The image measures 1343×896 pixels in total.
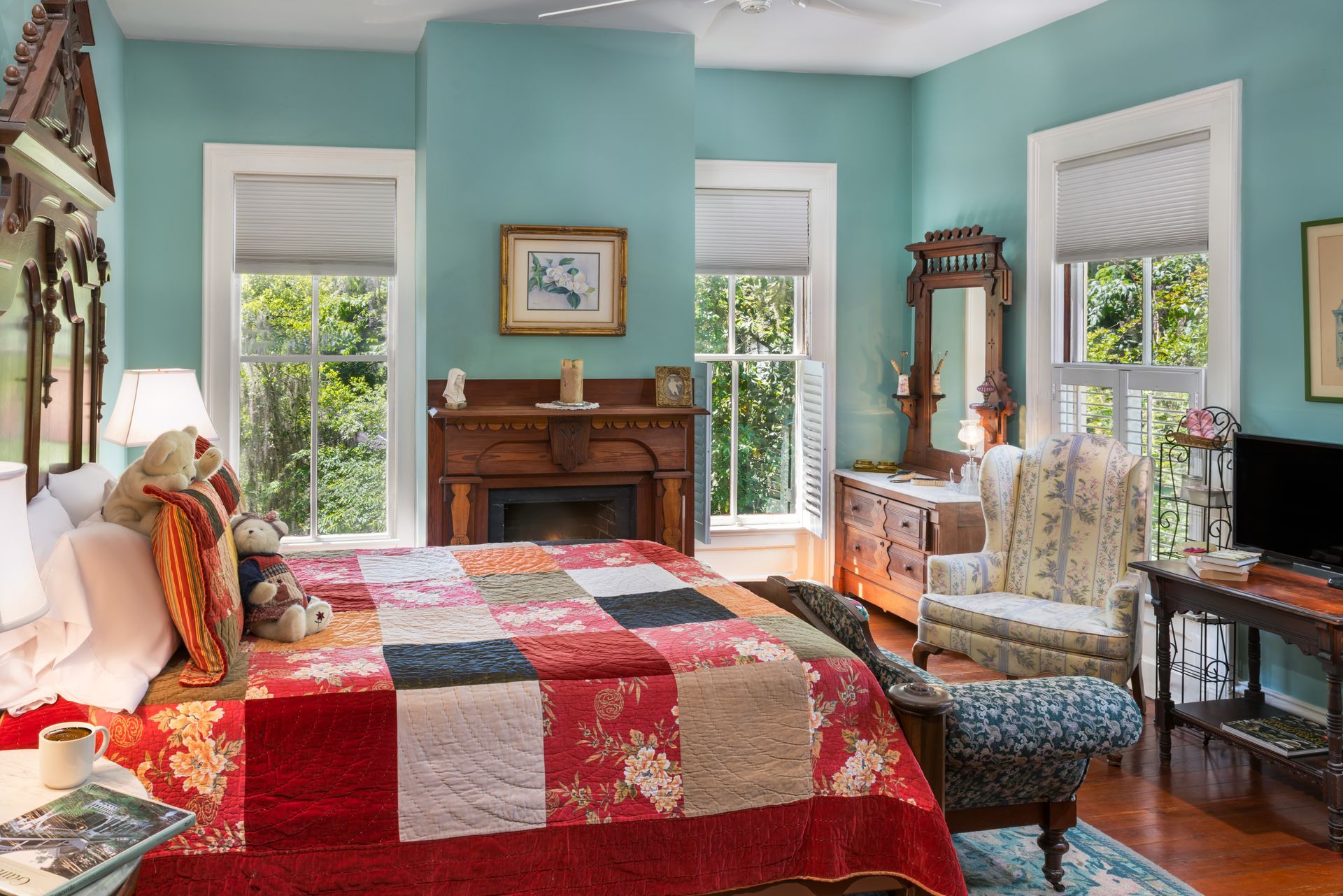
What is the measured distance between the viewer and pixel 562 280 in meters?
5.15

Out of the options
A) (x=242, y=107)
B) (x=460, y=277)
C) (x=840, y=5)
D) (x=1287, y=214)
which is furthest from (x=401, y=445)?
(x=1287, y=214)

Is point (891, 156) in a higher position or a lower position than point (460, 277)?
higher

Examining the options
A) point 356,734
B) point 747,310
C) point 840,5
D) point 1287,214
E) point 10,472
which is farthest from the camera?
point 747,310

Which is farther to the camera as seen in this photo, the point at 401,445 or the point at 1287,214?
the point at 401,445

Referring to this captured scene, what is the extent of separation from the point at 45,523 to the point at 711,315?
3.92 meters

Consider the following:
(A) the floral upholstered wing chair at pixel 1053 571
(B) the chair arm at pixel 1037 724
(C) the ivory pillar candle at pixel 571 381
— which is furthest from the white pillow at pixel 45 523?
(A) the floral upholstered wing chair at pixel 1053 571

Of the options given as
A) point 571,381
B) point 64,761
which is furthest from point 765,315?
point 64,761

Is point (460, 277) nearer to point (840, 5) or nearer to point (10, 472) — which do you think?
point (840, 5)

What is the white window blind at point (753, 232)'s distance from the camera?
5895 millimetres

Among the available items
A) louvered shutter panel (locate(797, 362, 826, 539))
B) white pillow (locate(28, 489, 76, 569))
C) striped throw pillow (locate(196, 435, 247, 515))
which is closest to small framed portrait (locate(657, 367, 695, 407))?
louvered shutter panel (locate(797, 362, 826, 539))

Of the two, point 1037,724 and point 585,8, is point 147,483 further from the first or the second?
point 585,8

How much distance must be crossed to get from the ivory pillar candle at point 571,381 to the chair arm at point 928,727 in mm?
2793

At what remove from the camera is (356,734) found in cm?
219

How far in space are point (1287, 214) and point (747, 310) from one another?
2.81 m
